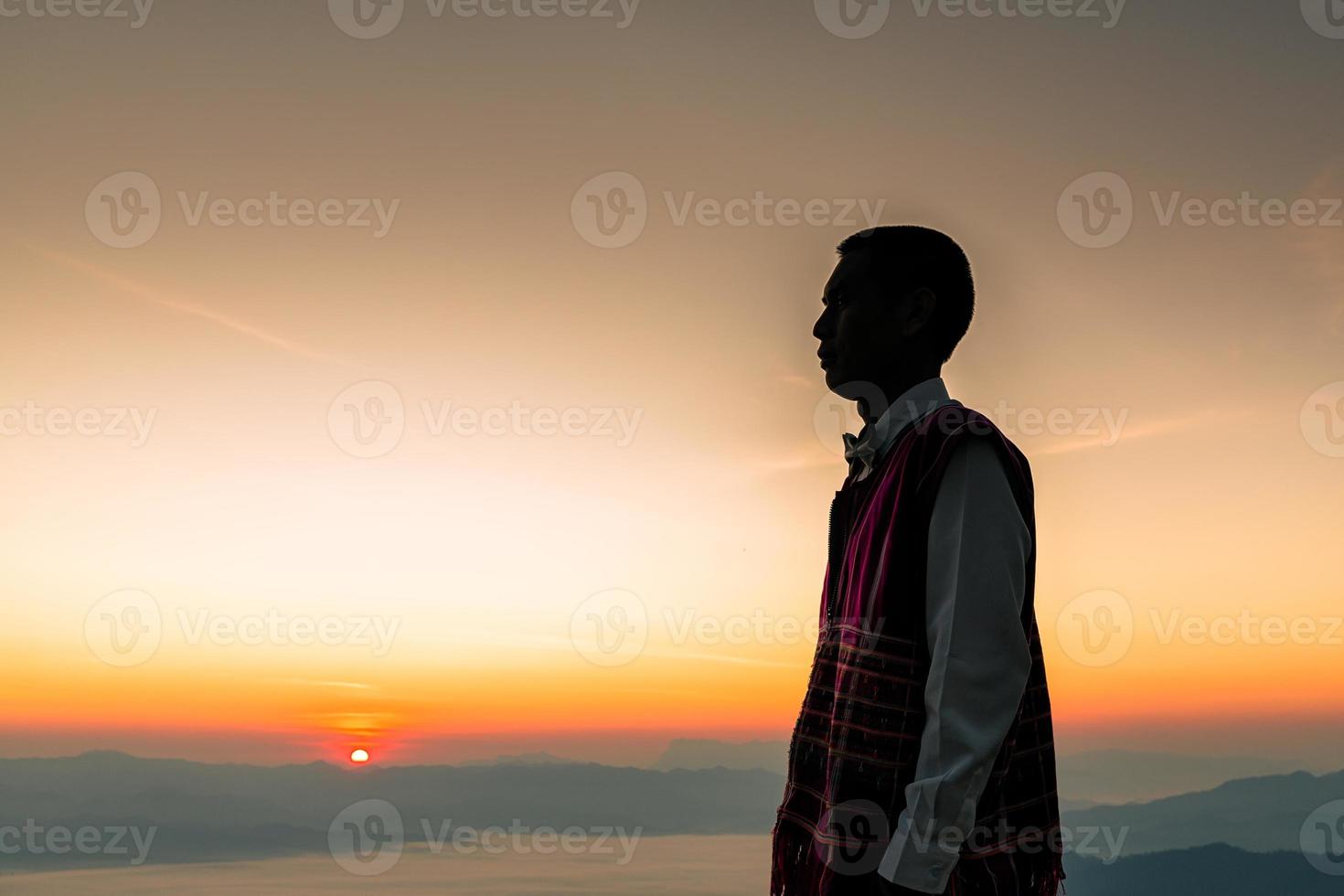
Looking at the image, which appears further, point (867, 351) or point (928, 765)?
point (867, 351)

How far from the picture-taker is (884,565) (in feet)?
5.94

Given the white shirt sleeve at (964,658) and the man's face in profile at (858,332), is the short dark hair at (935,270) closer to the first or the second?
the man's face in profile at (858,332)

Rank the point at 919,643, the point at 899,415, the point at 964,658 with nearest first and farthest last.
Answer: the point at 964,658
the point at 919,643
the point at 899,415

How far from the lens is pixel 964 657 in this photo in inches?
65.6

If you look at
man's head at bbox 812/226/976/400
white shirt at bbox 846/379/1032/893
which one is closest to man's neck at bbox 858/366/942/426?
man's head at bbox 812/226/976/400

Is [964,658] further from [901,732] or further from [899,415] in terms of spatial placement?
[899,415]

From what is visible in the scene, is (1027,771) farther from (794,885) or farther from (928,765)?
(794,885)

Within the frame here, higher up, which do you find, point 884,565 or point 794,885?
point 884,565

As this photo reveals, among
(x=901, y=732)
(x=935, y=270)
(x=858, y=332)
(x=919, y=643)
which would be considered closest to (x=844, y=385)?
(x=858, y=332)

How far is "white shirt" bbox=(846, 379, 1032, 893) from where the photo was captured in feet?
5.30

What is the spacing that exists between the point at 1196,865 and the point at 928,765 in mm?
64036

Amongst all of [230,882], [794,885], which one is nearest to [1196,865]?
[230,882]

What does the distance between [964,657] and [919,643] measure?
0.12 m

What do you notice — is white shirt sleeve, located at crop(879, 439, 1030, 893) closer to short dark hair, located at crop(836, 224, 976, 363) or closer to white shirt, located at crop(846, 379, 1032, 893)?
white shirt, located at crop(846, 379, 1032, 893)
